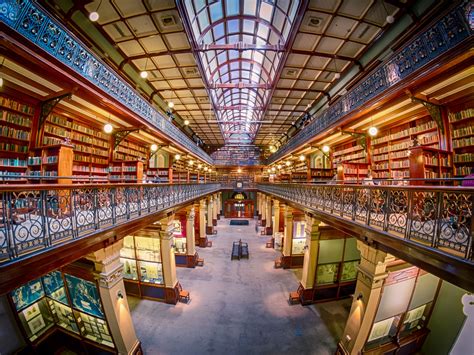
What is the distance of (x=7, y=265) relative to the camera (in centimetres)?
176

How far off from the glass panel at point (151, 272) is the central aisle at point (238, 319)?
753mm

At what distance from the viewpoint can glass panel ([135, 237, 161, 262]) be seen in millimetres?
6477

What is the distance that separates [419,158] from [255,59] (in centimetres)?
900

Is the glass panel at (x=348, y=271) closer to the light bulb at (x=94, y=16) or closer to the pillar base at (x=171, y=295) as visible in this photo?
the pillar base at (x=171, y=295)

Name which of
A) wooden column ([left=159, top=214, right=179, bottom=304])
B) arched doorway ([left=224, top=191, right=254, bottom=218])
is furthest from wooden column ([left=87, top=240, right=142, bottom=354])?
arched doorway ([left=224, top=191, right=254, bottom=218])

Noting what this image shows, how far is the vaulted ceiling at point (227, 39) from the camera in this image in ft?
17.5

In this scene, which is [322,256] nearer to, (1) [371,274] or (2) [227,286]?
(1) [371,274]

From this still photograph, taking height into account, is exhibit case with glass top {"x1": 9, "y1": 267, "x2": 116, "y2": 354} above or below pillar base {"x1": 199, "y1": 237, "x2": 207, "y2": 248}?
above

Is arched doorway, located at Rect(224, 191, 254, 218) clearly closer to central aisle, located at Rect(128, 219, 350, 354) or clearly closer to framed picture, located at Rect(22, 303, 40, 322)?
central aisle, located at Rect(128, 219, 350, 354)

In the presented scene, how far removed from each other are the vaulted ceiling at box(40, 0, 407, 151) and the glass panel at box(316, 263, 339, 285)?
747 centimetres

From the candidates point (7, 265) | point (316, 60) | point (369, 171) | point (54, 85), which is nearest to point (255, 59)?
point (316, 60)

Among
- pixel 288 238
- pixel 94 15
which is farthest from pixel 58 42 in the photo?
pixel 288 238

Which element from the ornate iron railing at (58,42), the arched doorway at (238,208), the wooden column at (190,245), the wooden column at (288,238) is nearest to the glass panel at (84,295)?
the ornate iron railing at (58,42)

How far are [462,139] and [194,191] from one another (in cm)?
877
